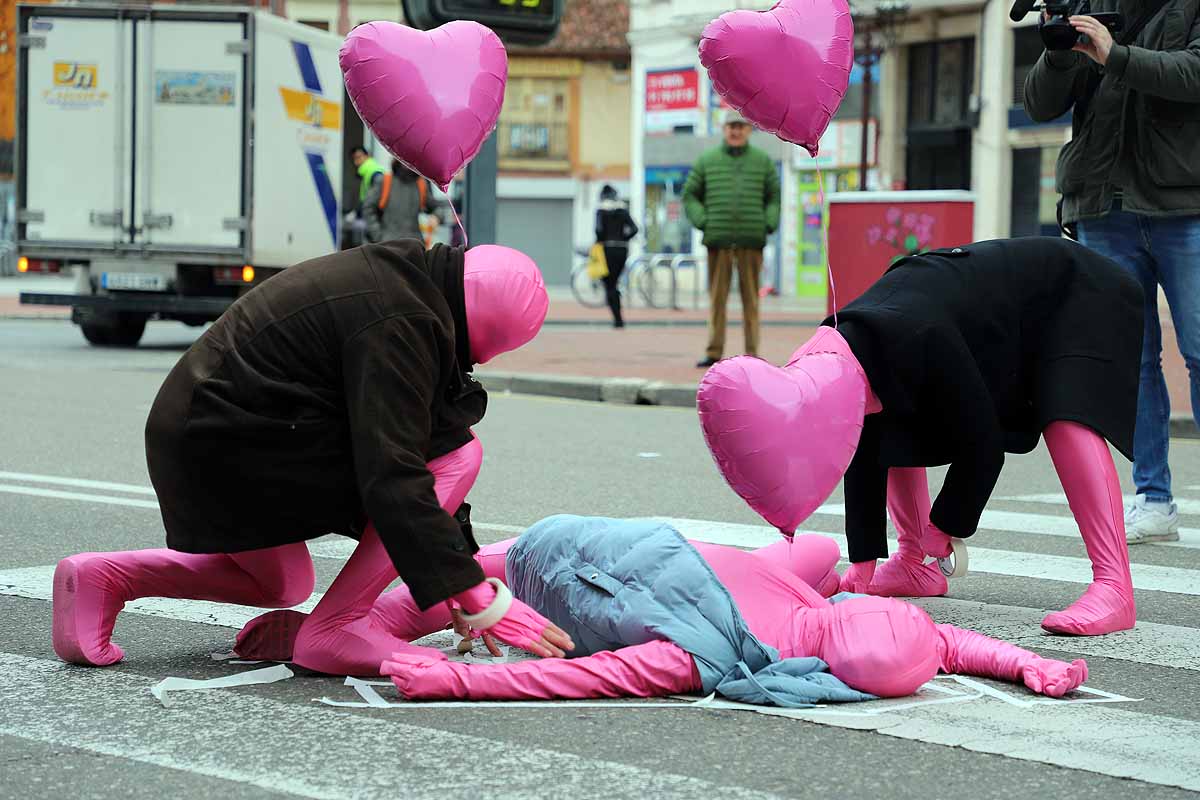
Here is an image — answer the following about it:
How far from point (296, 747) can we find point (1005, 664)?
5.05 feet

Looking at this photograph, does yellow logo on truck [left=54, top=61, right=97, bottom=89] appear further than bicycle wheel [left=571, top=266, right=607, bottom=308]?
No

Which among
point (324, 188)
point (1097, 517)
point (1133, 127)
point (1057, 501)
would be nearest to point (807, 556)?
point (1097, 517)

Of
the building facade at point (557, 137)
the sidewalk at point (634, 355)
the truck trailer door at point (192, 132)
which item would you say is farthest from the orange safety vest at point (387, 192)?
the building facade at point (557, 137)

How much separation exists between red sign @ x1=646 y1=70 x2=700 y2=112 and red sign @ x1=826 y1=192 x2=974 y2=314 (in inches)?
905

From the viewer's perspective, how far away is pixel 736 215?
42.0 feet

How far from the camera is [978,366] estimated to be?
173 inches

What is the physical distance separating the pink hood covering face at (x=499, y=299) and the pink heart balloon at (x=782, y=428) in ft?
1.34

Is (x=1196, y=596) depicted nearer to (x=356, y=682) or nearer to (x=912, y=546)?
(x=912, y=546)

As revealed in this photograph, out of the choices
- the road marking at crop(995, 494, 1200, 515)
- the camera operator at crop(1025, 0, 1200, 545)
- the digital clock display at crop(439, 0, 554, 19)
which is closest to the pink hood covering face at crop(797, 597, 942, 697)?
the camera operator at crop(1025, 0, 1200, 545)

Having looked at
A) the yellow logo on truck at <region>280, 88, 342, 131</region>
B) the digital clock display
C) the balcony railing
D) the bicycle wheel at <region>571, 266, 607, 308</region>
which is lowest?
the bicycle wheel at <region>571, 266, 607, 308</region>

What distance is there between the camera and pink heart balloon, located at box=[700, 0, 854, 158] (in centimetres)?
424

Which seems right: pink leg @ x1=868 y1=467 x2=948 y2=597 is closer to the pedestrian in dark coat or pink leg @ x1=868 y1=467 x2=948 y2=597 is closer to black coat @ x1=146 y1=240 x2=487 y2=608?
the pedestrian in dark coat

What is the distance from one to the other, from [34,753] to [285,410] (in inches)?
34.6

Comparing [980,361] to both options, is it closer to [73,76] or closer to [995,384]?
[995,384]
